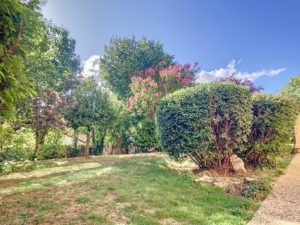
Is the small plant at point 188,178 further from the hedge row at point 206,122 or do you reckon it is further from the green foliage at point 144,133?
the green foliage at point 144,133

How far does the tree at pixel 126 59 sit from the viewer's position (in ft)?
70.6

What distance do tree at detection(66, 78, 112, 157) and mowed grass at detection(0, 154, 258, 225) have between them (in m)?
7.08

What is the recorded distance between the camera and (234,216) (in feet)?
13.4

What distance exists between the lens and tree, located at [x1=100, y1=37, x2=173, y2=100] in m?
21.5

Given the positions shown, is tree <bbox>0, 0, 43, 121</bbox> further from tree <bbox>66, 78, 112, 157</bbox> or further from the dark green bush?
the dark green bush

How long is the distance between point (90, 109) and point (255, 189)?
10.3 metres

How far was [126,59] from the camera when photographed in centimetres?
2188

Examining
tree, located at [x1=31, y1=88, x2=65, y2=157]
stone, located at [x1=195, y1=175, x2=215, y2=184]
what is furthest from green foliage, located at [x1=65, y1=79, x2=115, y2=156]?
stone, located at [x1=195, y1=175, x2=215, y2=184]

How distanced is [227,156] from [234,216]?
10.9ft

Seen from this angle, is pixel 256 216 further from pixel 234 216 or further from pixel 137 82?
pixel 137 82

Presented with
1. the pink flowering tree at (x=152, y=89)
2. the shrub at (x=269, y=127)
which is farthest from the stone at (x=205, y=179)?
the pink flowering tree at (x=152, y=89)

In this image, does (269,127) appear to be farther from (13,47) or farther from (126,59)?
(126,59)

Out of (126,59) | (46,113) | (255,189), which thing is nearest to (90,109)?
(46,113)

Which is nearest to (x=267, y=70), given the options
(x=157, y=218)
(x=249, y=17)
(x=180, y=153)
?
(x=249, y=17)
